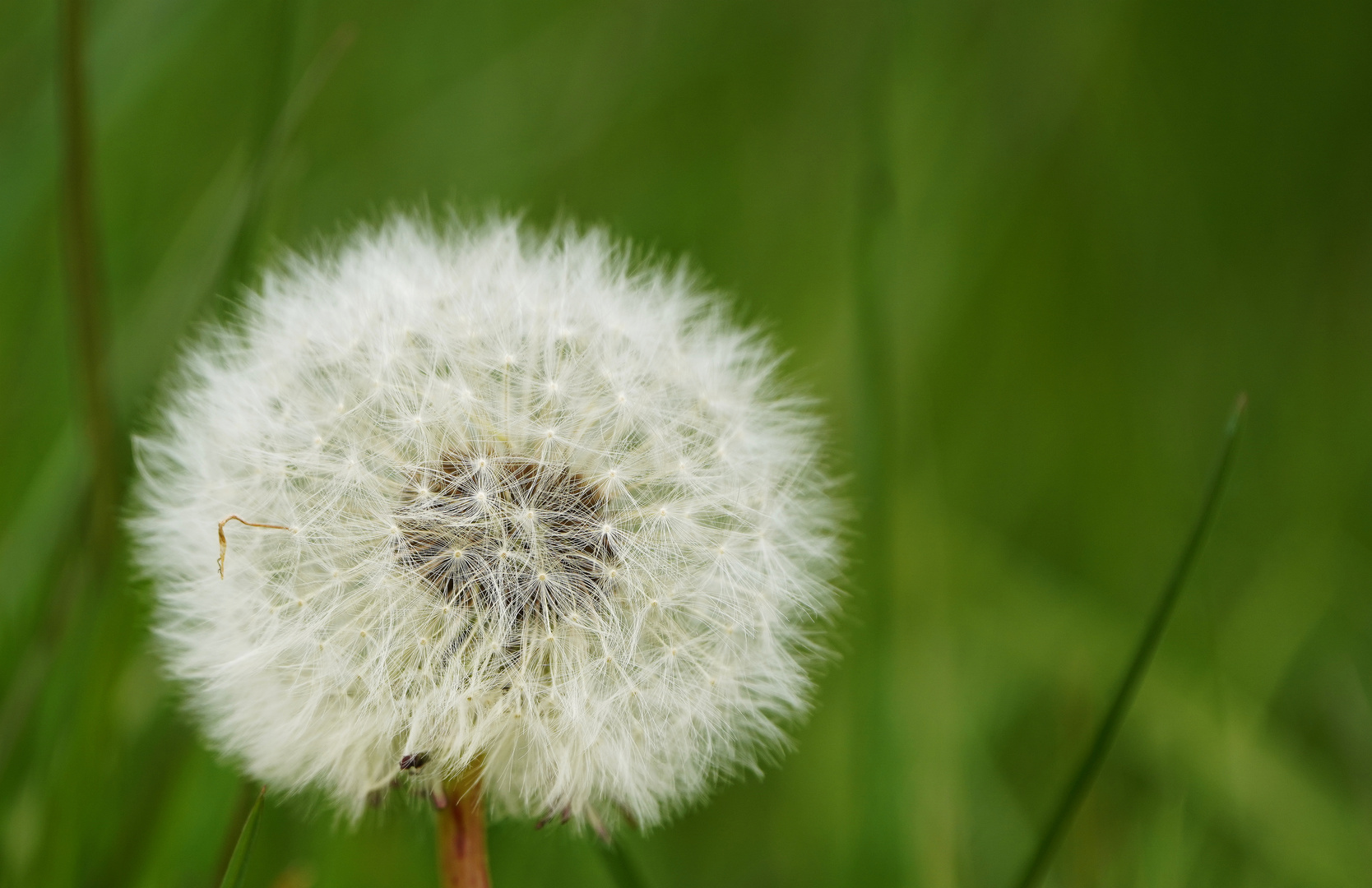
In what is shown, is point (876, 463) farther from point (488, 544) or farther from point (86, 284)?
point (86, 284)

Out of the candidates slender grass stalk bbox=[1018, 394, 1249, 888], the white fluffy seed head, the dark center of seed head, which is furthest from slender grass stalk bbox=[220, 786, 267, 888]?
slender grass stalk bbox=[1018, 394, 1249, 888]

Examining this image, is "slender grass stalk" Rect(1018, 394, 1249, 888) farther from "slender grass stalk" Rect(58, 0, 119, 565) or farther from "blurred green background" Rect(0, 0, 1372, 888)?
"slender grass stalk" Rect(58, 0, 119, 565)

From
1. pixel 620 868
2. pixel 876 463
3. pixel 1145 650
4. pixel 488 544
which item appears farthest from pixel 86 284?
pixel 1145 650

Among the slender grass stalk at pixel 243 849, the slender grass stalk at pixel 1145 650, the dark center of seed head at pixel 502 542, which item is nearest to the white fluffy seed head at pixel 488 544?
the dark center of seed head at pixel 502 542

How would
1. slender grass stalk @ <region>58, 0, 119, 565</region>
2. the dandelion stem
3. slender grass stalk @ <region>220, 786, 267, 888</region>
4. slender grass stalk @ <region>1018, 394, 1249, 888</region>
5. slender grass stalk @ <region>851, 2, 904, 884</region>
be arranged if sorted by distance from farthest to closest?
slender grass stalk @ <region>851, 2, 904, 884</region> < slender grass stalk @ <region>58, 0, 119, 565</region> < slender grass stalk @ <region>1018, 394, 1249, 888</region> < the dandelion stem < slender grass stalk @ <region>220, 786, 267, 888</region>

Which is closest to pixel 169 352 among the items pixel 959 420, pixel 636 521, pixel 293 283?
pixel 293 283
